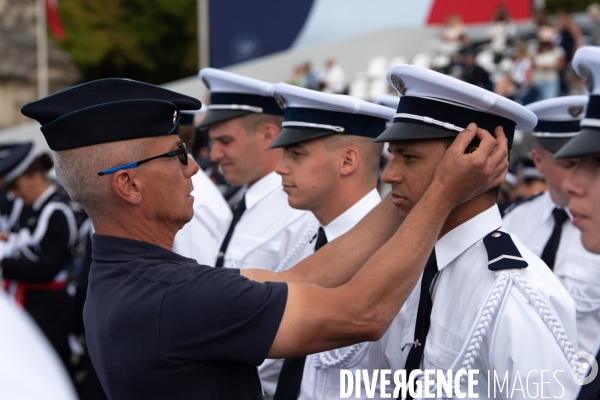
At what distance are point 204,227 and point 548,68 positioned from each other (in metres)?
11.9

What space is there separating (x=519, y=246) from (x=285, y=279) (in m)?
0.81

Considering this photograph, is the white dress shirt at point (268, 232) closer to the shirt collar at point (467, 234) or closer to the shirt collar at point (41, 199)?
the shirt collar at point (467, 234)

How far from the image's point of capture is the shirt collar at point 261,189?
15.5 ft

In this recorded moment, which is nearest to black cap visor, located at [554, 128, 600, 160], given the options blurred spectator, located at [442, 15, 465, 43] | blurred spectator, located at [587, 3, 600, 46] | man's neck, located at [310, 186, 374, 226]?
man's neck, located at [310, 186, 374, 226]

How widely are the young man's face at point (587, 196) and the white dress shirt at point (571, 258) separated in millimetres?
1312

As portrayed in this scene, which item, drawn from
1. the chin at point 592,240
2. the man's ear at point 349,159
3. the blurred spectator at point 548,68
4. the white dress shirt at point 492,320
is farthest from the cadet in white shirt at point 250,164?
the blurred spectator at point 548,68

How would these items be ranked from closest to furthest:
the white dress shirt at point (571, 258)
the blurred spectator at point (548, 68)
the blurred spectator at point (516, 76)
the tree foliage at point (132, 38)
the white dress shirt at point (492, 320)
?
the white dress shirt at point (492, 320) < the white dress shirt at point (571, 258) < the blurred spectator at point (516, 76) < the blurred spectator at point (548, 68) < the tree foliage at point (132, 38)

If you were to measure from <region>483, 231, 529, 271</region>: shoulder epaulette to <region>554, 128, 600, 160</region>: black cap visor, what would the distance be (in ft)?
1.05

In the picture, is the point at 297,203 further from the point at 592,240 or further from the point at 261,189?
the point at 592,240

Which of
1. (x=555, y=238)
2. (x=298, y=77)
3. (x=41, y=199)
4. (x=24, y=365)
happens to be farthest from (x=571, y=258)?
(x=298, y=77)

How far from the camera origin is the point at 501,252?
2.55 meters

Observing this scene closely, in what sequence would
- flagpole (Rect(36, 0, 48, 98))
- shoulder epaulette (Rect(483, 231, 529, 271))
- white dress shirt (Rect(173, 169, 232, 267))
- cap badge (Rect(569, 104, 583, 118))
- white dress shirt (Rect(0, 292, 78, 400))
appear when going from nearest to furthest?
white dress shirt (Rect(0, 292, 78, 400)) → shoulder epaulette (Rect(483, 231, 529, 271)) → cap badge (Rect(569, 104, 583, 118)) → white dress shirt (Rect(173, 169, 232, 267)) → flagpole (Rect(36, 0, 48, 98))

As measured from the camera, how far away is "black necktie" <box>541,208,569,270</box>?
4.35m

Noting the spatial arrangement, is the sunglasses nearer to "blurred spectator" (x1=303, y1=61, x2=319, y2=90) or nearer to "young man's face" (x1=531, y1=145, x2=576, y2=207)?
"young man's face" (x1=531, y1=145, x2=576, y2=207)
